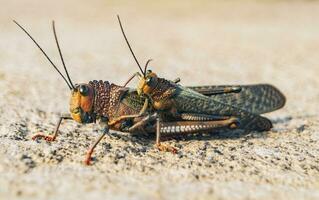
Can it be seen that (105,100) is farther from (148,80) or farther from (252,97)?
(252,97)

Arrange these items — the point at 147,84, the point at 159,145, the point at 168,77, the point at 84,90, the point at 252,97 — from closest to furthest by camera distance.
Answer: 1. the point at 84,90
2. the point at 159,145
3. the point at 147,84
4. the point at 252,97
5. the point at 168,77

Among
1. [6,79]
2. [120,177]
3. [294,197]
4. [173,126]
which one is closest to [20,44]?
[6,79]

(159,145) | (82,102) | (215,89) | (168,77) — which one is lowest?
(159,145)

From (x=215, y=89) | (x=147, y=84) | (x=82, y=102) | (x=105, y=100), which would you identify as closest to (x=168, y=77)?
(x=215, y=89)

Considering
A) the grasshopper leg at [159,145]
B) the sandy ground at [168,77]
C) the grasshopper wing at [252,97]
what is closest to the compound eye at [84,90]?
the sandy ground at [168,77]

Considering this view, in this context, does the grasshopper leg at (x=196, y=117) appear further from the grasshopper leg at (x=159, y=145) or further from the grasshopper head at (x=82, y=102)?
the grasshopper head at (x=82, y=102)

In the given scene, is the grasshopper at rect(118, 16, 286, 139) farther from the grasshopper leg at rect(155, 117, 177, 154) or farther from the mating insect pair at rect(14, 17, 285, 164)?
the grasshopper leg at rect(155, 117, 177, 154)
